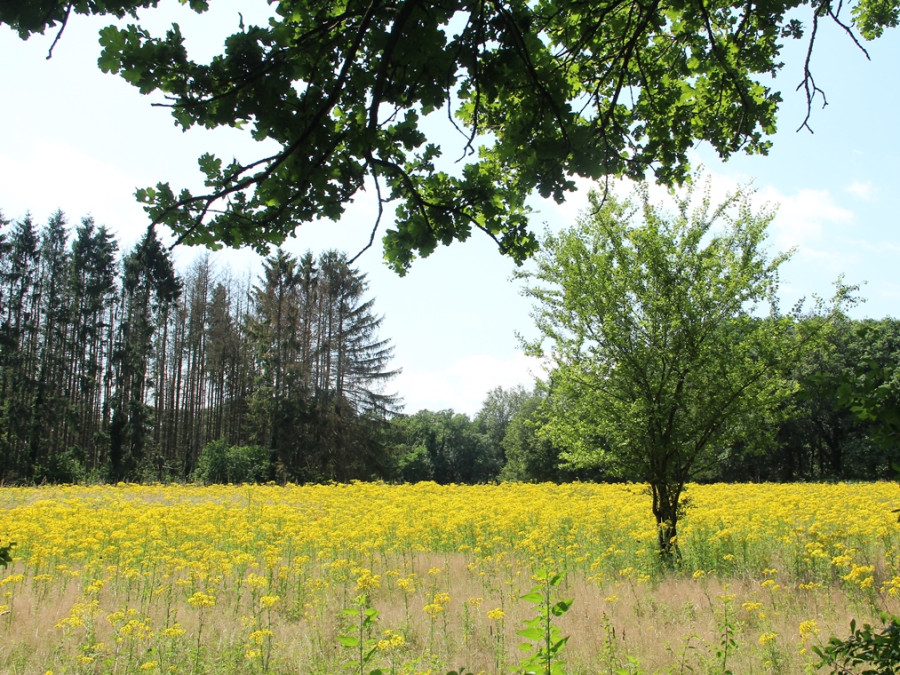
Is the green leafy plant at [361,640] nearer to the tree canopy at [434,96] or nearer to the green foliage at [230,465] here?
the tree canopy at [434,96]

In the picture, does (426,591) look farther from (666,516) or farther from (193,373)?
(193,373)

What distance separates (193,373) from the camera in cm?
3800

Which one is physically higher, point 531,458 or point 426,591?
point 426,591

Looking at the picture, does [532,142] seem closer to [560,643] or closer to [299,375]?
[560,643]

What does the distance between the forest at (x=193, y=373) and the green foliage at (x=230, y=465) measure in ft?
0.23

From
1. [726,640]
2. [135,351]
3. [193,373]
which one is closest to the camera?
[726,640]

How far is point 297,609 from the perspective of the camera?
5.85 m

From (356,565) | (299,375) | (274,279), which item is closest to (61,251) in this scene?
(274,279)

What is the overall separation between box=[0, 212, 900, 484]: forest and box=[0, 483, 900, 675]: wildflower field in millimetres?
20579

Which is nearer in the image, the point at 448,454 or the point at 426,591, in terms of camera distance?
the point at 426,591

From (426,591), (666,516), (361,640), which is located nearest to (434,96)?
(361,640)

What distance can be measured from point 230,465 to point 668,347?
25.7 m

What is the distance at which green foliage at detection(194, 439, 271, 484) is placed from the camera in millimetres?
27875

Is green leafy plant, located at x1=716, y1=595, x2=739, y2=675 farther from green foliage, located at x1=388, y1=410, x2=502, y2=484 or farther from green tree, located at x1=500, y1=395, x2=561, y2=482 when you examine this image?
green foliage, located at x1=388, y1=410, x2=502, y2=484
